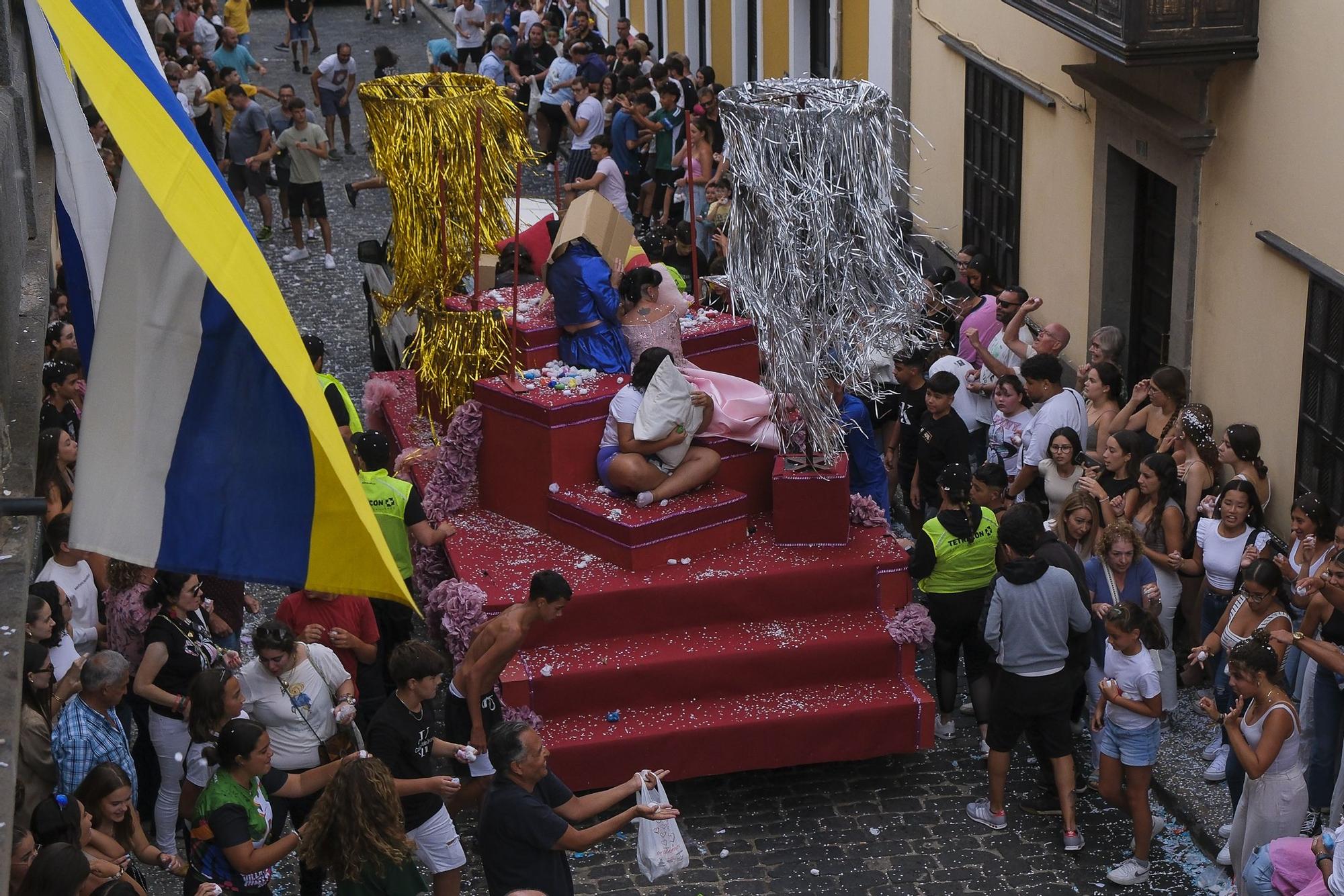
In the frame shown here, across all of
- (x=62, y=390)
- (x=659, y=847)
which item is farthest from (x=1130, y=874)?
(x=62, y=390)

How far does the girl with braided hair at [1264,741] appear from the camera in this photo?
7102mm

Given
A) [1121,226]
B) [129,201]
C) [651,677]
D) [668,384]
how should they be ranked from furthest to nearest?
[1121,226], [668,384], [651,677], [129,201]

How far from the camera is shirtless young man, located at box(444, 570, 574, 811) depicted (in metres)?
8.05

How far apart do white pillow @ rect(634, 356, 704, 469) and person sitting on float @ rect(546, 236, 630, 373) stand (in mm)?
749

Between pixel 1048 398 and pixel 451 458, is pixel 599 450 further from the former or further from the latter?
pixel 1048 398

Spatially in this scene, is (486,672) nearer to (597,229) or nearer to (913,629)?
(913,629)

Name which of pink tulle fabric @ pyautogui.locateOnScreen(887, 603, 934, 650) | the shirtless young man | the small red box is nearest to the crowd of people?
pink tulle fabric @ pyautogui.locateOnScreen(887, 603, 934, 650)

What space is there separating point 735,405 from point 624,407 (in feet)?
2.20

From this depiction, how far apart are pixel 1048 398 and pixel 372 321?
6.66 m

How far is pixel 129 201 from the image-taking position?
184 inches

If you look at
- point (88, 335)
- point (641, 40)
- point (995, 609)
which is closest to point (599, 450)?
point (995, 609)

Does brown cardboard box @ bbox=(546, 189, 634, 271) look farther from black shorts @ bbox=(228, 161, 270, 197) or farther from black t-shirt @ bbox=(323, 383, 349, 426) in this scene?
black shorts @ bbox=(228, 161, 270, 197)

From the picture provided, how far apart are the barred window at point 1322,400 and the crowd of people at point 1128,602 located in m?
0.29

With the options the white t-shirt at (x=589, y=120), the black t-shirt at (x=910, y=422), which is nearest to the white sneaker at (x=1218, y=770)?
the black t-shirt at (x=910, y=422)
